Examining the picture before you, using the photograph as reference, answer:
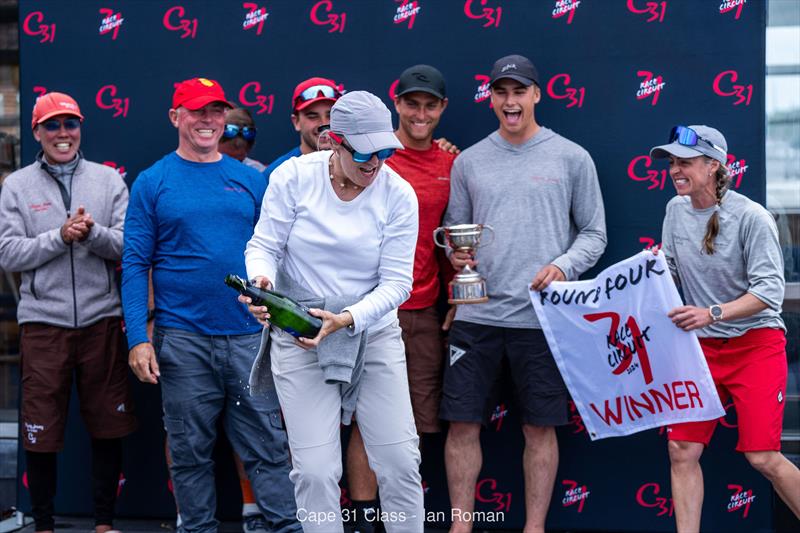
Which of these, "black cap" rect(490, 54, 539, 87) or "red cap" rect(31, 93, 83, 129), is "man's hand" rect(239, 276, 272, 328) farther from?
"red cap" rect(31, 93, 83, 129)

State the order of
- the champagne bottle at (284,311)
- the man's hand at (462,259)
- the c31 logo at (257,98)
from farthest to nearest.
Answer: the c31 logo at (257,98) → the man's hand at (462,259) → the champagne bottle at (284,311)

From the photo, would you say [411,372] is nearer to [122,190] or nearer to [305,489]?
[305,489]

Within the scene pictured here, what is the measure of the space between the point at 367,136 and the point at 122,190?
1.94 metres

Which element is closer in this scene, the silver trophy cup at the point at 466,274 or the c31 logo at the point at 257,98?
the silver trophy cup at the point at 466,274

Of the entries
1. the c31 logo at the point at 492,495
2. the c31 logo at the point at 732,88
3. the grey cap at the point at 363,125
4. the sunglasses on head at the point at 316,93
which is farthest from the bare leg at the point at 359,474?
the c31 logo at the point at 732,88

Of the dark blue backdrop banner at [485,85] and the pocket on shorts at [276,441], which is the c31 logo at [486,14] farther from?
the pocket on shorts at [276,441]

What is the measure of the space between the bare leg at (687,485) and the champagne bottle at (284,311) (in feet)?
6.18

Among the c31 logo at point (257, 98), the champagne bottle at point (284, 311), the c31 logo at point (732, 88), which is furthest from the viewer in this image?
the c31 logo at point (257, 98)

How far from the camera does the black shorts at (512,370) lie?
178 inches

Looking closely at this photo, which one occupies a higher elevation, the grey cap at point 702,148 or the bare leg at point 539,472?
the grey cap at point 702,148

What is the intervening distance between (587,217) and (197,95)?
1947 mm

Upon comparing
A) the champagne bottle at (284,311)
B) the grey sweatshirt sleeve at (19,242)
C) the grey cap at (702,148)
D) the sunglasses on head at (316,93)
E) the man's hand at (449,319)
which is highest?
the sunglasses on head at (316,93)

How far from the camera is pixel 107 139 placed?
206 inches

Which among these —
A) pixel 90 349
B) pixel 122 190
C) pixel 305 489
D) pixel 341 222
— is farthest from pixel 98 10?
pixel 305 489
